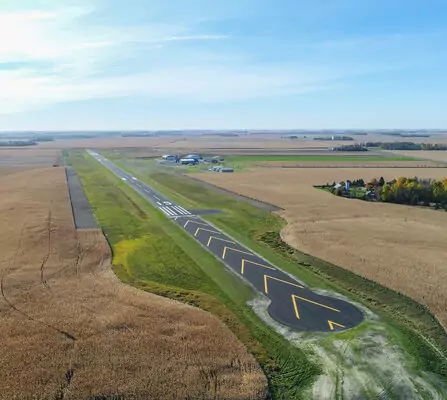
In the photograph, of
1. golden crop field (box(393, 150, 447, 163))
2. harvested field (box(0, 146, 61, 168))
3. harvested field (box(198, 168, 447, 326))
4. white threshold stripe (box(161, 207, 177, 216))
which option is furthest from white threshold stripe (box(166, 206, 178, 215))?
golden crop field (box(393, 150, 447, 163))

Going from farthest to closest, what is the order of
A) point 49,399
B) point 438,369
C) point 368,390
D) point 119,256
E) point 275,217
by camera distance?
point 275,217 < point 119,256 < point 438,369 < point 368,390 < point 49,399

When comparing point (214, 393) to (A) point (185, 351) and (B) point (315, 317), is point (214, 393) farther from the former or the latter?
(B) point (315, 317)

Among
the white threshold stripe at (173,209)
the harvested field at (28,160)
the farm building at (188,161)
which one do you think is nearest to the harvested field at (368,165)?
the farm building at (188,161)

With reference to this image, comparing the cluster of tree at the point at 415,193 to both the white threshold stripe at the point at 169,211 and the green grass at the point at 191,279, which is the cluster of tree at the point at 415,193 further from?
the green grass at the point at 191,279

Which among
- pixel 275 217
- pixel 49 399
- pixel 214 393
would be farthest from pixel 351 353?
pixel 275 217

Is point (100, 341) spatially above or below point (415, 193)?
below

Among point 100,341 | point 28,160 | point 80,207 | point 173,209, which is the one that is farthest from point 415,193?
point 28,160

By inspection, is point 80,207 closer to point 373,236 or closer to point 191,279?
point 191,279
